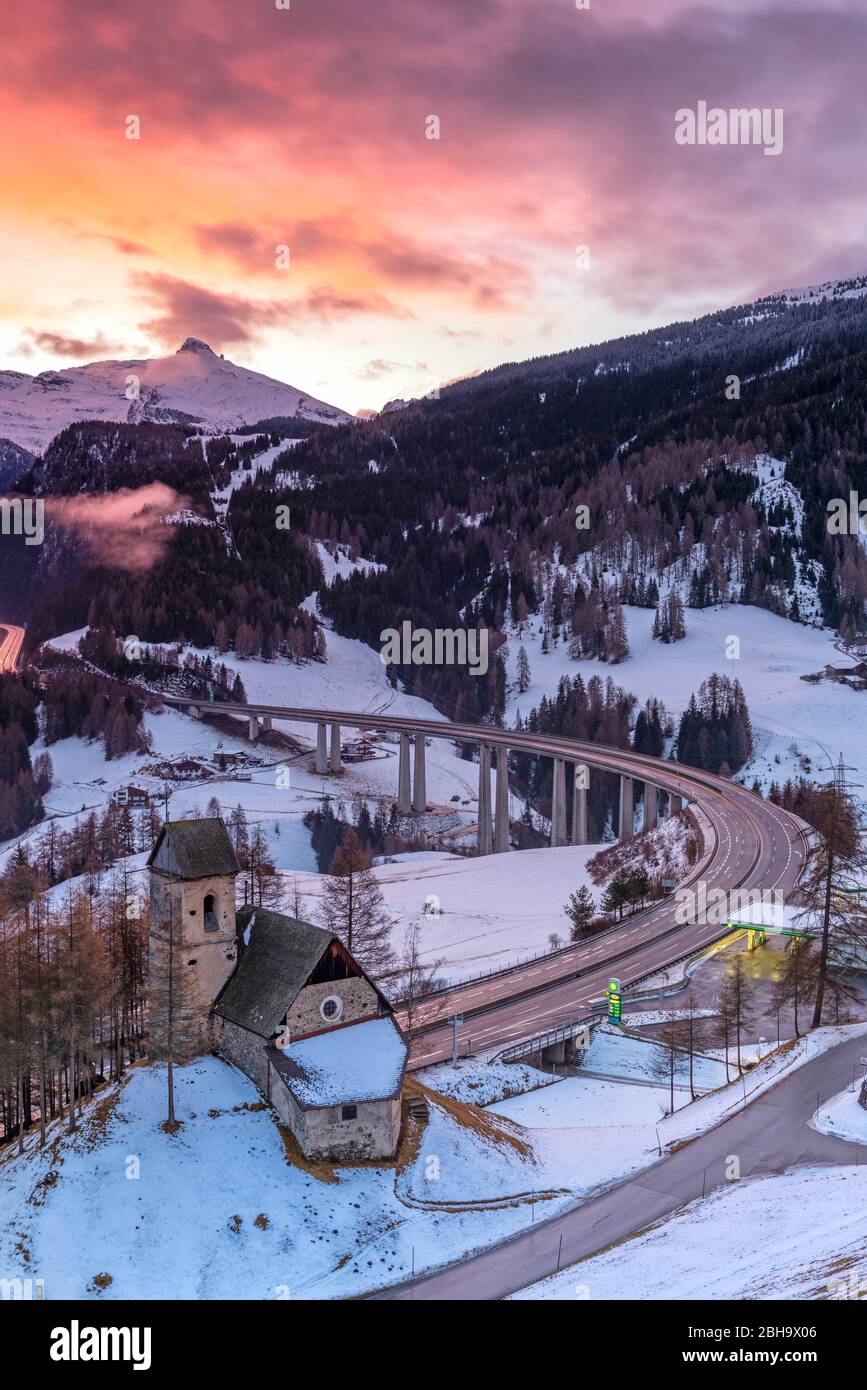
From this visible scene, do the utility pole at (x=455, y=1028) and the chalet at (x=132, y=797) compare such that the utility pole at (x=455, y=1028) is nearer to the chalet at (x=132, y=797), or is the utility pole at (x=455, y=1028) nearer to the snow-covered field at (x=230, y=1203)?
the snow-covered field at (x=230, y=1203)

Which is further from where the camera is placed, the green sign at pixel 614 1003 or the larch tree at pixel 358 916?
the larch tree at pixel 358 916

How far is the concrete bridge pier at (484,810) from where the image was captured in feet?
512

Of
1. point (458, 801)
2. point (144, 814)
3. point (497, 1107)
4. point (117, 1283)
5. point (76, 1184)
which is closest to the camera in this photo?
point (117, 1283)

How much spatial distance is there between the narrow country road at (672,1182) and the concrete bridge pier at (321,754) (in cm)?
14610

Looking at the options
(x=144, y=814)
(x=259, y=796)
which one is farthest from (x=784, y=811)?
(x=144, y=814)

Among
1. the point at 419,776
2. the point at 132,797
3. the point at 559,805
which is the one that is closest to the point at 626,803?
the point at 559,805

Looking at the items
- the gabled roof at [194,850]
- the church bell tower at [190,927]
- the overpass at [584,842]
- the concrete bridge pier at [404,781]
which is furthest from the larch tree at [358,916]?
the concrete bridge pier at [404,781]

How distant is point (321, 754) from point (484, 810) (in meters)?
A: 47.2

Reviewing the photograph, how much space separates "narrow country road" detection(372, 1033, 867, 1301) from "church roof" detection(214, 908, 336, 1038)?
1375 cm

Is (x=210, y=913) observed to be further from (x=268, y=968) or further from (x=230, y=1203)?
(x=230, y=1203)

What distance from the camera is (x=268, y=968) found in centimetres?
4588

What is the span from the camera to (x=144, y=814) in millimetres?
155375
